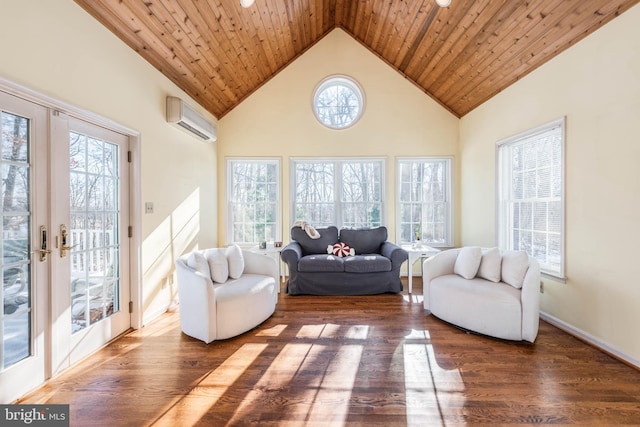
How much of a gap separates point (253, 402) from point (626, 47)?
12.8 ft

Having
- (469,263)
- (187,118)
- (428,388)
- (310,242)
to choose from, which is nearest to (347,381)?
(428,388)

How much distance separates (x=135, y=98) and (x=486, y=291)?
4000 mm

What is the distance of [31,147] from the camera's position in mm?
1934

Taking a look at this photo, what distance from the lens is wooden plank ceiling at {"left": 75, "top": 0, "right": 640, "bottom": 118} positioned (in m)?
2.56

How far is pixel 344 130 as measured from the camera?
493 cm

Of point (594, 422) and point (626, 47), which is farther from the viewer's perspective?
point (626, 47)

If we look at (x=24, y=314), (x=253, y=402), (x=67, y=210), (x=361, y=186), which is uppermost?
(x=361, y=186)

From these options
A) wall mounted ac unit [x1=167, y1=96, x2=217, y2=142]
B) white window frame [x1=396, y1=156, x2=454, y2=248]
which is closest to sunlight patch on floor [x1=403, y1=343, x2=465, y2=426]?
white window frame [x1=396, y1=156, x2=454, y2=248]

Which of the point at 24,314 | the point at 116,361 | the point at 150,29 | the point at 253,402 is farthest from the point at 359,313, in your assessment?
the point at 150,29

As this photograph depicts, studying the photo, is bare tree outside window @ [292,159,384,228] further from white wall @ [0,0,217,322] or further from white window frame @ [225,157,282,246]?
white wall @ [0,0,217,322]

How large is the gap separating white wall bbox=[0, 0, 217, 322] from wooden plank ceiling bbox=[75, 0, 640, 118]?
0.23m

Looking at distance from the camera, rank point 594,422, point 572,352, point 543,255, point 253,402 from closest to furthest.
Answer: point 594,422
point 253,402
point 572,352
point 543,255

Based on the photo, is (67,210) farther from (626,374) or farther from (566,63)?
(566,63)

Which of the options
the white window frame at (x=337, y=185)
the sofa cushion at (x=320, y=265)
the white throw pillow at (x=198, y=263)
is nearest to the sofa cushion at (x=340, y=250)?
the sofa cushion at (x=320, y=265)
